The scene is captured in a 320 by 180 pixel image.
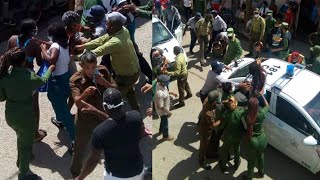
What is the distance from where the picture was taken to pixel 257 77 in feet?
25.0

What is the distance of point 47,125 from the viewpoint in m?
7.93

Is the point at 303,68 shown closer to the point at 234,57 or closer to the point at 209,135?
the point at 234,57

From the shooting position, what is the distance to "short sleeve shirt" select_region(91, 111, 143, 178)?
4406 mm

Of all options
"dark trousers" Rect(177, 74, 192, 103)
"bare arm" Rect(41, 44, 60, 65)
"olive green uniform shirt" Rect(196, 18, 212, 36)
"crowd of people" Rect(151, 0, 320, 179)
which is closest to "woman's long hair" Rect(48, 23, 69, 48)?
"bare arm" Rect(41, 44, 60, 65)

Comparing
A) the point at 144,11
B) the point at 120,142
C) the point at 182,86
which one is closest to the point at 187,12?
the point at 144,11

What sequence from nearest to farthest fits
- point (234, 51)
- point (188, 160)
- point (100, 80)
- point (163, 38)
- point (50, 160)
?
point (100, 80), point (50, 160), point (188, 160), point (234, 51), point (163, 38)

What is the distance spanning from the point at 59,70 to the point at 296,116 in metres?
3.75

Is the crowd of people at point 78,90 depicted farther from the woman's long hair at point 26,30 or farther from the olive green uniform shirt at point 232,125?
the olive green uniform shirt at point 232,125

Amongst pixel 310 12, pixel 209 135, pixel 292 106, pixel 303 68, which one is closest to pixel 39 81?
pixel 209 135

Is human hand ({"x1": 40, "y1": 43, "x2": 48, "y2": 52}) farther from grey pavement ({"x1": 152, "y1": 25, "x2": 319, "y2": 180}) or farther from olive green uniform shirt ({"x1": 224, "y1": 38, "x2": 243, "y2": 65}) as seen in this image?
olive green uniform shirt ({"x1": 224, "y1": 38, "x2": 243, "y2": 65})

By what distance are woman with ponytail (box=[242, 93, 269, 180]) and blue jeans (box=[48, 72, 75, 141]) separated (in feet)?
8.66

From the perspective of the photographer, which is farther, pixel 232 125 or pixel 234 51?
pixel 234 51

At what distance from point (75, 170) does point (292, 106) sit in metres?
3.52

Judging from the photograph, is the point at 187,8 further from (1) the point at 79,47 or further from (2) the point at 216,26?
(1) the point at 79,47
